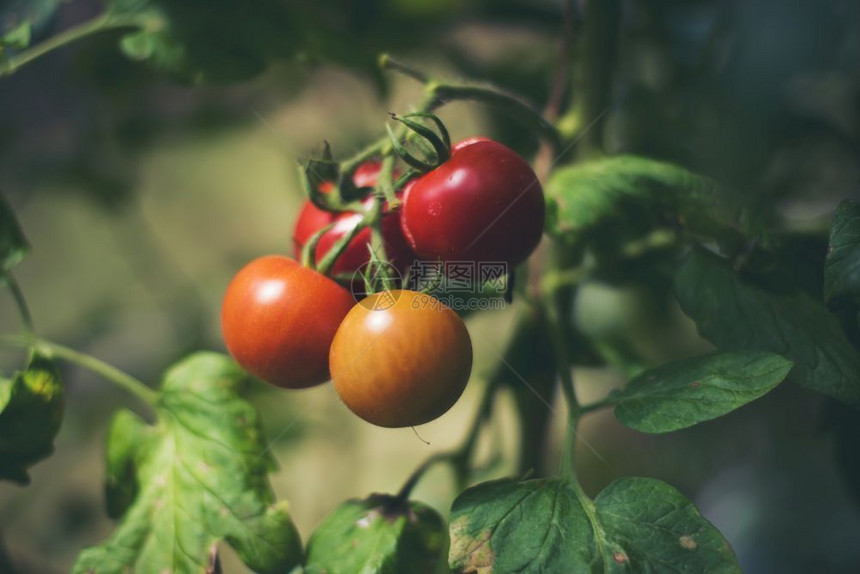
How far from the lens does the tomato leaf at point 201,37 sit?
24.1 inches

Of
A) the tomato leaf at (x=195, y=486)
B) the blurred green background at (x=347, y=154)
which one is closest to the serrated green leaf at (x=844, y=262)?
the blurred green background at (x=347, y=154)

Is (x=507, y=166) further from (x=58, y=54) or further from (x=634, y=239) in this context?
(x=58, y=54)

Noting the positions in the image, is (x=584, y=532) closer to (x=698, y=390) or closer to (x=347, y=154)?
(x=698, y=390)

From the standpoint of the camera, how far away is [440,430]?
44.1 inches

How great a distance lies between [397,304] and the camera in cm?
39

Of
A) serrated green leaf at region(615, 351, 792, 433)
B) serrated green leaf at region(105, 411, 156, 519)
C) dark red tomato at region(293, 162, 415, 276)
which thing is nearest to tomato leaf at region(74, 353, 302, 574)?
serrated green leaf at region(105, 411, 156, 519)

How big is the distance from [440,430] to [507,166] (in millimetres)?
764

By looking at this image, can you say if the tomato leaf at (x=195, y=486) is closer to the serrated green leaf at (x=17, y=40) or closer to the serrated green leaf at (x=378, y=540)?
the serrated green leaf at (x=378, y=540)

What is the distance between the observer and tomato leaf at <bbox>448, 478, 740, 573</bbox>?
39 centimetres

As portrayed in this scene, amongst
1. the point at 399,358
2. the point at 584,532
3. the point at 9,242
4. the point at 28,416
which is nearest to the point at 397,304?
the point at 399,358

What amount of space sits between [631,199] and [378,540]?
293 millimetres

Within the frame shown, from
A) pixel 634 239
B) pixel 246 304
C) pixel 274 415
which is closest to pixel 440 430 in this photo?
pixel 274 415

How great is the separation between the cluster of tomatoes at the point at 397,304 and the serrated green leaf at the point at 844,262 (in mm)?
165

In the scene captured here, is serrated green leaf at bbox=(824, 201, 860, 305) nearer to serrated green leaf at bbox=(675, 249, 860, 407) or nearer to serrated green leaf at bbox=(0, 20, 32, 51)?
serrated green leaf at bbox=(675, 249, 860, 407)
